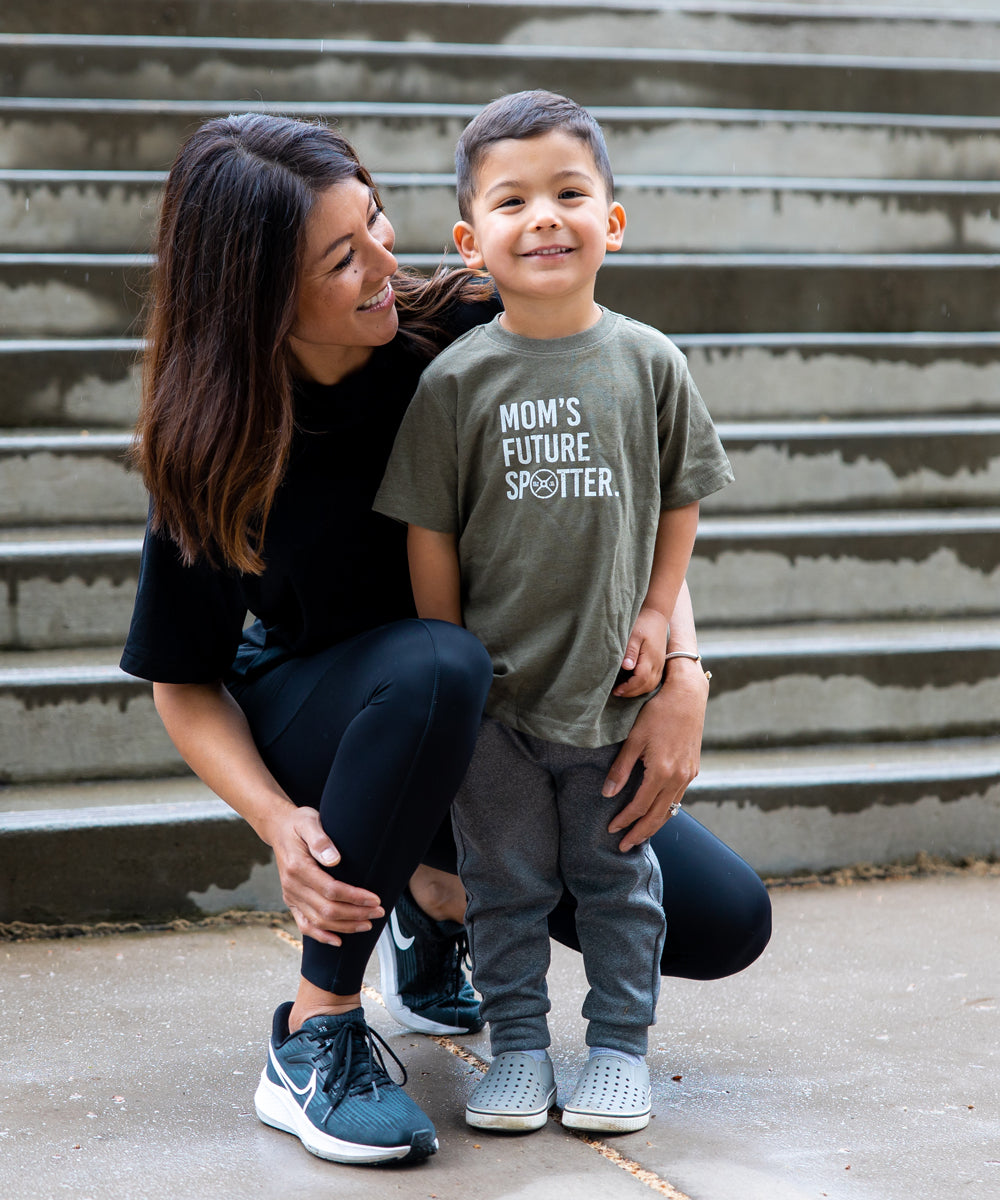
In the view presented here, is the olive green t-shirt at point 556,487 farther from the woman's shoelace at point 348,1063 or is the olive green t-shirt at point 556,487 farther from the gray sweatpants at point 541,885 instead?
the woman's shoelace at point 348,1063

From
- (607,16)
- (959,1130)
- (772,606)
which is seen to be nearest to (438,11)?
(607,16)

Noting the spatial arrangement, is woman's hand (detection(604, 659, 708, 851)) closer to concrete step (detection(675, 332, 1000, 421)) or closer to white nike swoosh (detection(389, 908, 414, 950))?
white nike swoosh (detection(389, 908, 414, 950))

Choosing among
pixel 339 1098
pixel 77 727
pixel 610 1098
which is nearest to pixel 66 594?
pixel 77 727

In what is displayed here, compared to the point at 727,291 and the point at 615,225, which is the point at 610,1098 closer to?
the point at 615,225

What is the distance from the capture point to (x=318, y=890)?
1422 millimetres

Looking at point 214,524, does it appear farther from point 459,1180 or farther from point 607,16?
point 607,16

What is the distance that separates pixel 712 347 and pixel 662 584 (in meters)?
1.61

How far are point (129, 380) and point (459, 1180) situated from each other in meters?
1.92

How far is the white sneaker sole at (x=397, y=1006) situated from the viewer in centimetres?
177

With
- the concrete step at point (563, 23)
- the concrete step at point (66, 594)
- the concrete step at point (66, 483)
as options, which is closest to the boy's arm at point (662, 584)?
the concrete step at point (66, 594)

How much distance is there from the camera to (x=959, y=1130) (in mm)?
1483

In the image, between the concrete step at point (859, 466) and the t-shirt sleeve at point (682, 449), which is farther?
the concrete step at point (859, 466)

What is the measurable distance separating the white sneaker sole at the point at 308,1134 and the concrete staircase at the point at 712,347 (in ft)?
2.35

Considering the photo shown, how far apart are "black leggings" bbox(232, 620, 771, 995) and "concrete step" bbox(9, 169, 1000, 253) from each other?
6.20 feet
